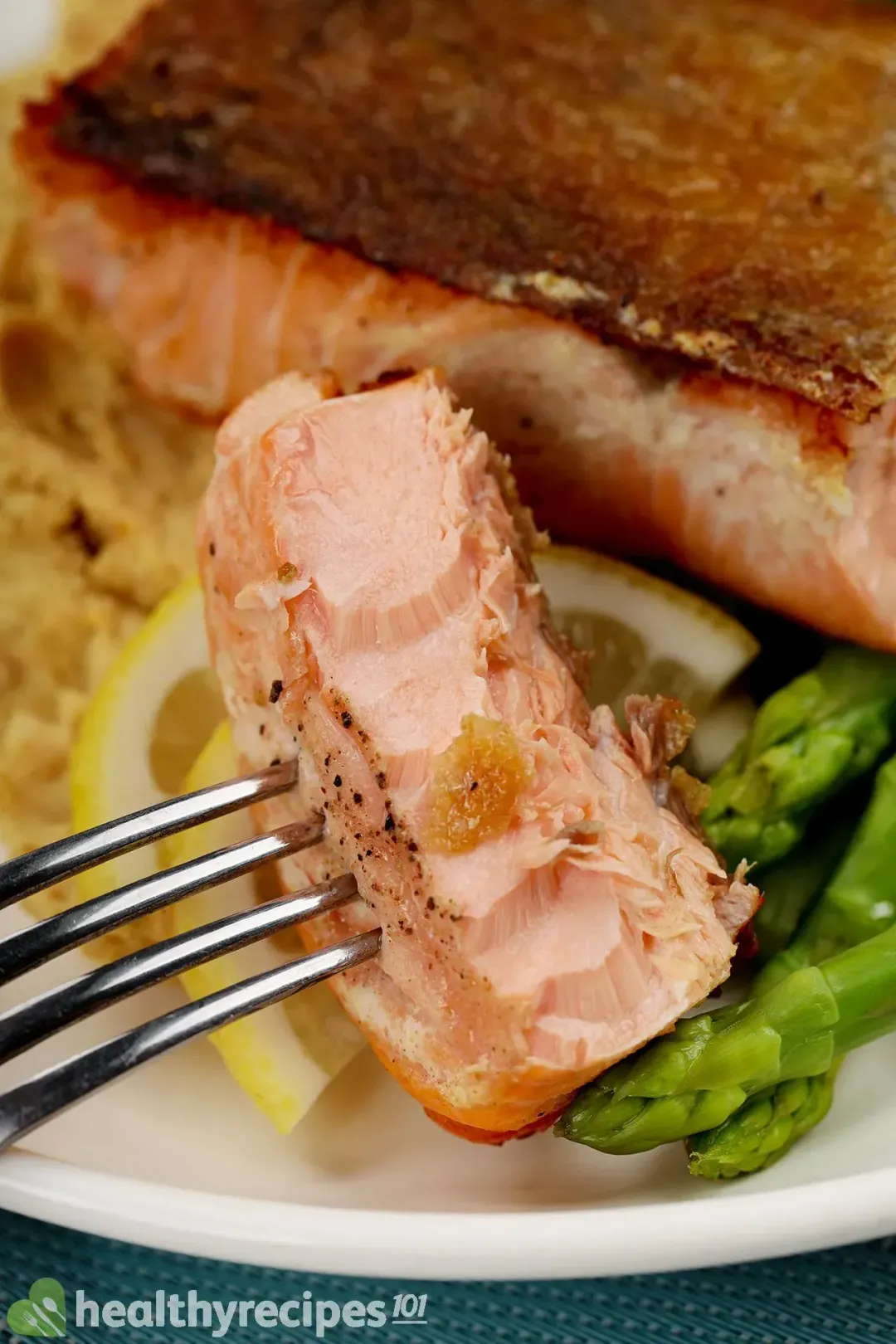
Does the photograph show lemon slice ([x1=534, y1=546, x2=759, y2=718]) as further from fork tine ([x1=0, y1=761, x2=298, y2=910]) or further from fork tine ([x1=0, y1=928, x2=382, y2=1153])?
fork tine ([x1=0, y1=928, x2=382, y2=1153])

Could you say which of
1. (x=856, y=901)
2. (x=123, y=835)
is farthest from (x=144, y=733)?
(x=856, y=901)

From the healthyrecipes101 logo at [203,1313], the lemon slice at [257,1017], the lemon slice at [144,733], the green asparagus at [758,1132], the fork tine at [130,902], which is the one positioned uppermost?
the fork tine at [130,902]

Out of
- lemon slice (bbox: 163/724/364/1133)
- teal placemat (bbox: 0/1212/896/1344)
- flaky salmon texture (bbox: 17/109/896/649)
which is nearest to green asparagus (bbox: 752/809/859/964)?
flaky salmon texture (bbox: 17/109/896/649)

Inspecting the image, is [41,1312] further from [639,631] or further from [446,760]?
[639,631]

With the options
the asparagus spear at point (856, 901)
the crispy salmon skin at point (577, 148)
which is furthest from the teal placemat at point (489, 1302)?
the crispy salmon skin at point (577, 148)

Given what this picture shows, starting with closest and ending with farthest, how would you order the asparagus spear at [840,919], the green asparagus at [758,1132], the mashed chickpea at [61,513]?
the green asparagus at [758,1132], the asparagus spear at [840,919], the mashed chickpea at [61,513]

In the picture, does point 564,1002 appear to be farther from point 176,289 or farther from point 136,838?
point 176,289

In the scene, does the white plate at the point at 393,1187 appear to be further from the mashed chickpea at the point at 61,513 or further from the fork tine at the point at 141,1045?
the mashed chickpea at the point at 61,513
